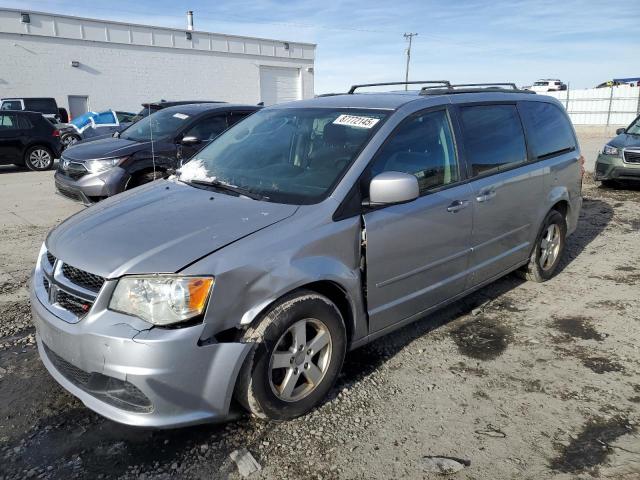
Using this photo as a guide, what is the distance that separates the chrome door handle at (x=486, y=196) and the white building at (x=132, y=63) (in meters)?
27.1

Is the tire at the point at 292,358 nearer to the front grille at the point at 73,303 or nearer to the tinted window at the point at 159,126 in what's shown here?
the front grille at the point at 73,303

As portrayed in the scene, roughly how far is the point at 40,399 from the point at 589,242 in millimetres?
6214

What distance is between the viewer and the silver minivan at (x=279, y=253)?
2352 mm

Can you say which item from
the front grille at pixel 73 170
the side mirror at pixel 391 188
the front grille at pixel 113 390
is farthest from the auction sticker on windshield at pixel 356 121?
the front grille at pixel 73 170

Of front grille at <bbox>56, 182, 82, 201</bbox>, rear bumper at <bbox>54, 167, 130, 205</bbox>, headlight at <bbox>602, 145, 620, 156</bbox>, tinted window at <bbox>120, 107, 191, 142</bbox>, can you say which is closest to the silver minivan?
rear bumper at <bbox>54, 167, 130, 205</bbox>

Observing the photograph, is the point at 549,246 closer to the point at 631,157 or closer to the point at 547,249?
the point at 547,249

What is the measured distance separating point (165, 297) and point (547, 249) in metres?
3.99

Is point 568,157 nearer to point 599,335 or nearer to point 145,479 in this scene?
point 599,335

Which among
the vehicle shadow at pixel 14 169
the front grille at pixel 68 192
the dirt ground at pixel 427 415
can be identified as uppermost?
the front grille at pixel 68 192

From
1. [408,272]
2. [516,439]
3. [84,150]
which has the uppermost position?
[84,150]

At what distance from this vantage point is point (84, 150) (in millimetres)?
7207

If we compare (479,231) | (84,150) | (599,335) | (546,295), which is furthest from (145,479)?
(84,150)

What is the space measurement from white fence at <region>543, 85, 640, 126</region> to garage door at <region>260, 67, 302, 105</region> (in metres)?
17.6

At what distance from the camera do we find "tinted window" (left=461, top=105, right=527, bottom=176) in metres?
3.79
